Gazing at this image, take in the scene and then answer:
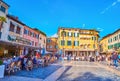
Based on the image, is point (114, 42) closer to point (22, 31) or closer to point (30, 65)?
point (22, 31)

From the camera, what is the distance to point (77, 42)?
46.3m

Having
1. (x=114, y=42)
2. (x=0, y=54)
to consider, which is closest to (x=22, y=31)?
(x=0, y=54)

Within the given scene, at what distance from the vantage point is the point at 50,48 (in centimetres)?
5266

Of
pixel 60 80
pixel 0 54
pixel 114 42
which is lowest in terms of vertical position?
pixel 60 80

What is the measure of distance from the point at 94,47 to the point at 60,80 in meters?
38.2

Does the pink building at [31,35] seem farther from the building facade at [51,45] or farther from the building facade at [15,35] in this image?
the building facade at [51,45]

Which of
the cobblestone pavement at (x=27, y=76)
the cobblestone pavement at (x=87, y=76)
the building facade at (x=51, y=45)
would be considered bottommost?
the cobblestone pavement at (x=87, y=76)

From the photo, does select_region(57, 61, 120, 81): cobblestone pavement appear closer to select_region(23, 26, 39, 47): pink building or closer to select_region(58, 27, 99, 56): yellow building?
select_region(23, 26, 39, 47): pink building

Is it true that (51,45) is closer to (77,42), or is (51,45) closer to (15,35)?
(77,42)

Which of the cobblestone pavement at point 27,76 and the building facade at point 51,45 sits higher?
the building facade at point 51,45

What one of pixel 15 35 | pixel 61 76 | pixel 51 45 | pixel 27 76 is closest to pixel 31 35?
pixel 15 35

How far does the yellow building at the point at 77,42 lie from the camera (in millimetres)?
46000

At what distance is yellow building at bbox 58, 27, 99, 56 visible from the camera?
151ft

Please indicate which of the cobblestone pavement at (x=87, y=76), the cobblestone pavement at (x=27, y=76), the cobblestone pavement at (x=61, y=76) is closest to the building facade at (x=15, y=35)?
the cobblestone pavement at (x=61, y=76)
